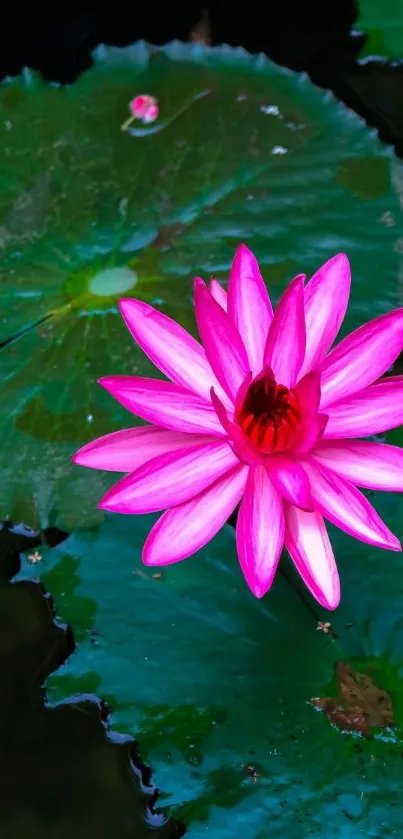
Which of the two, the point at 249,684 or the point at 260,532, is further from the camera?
the point at 249,684

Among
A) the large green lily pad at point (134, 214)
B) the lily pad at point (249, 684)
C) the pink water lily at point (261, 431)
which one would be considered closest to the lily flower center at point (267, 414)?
the pink water lily at point (261, 431)

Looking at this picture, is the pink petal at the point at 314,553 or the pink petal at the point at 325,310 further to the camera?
the pink petal at the point at 325,310

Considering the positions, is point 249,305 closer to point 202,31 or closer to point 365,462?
point 365,462

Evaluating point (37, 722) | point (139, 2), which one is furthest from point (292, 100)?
point (37, 722)

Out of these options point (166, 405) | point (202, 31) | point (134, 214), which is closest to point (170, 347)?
point (166, 405)

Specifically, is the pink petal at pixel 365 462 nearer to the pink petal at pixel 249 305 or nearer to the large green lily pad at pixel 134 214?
the pink petal at pixel 249 305
